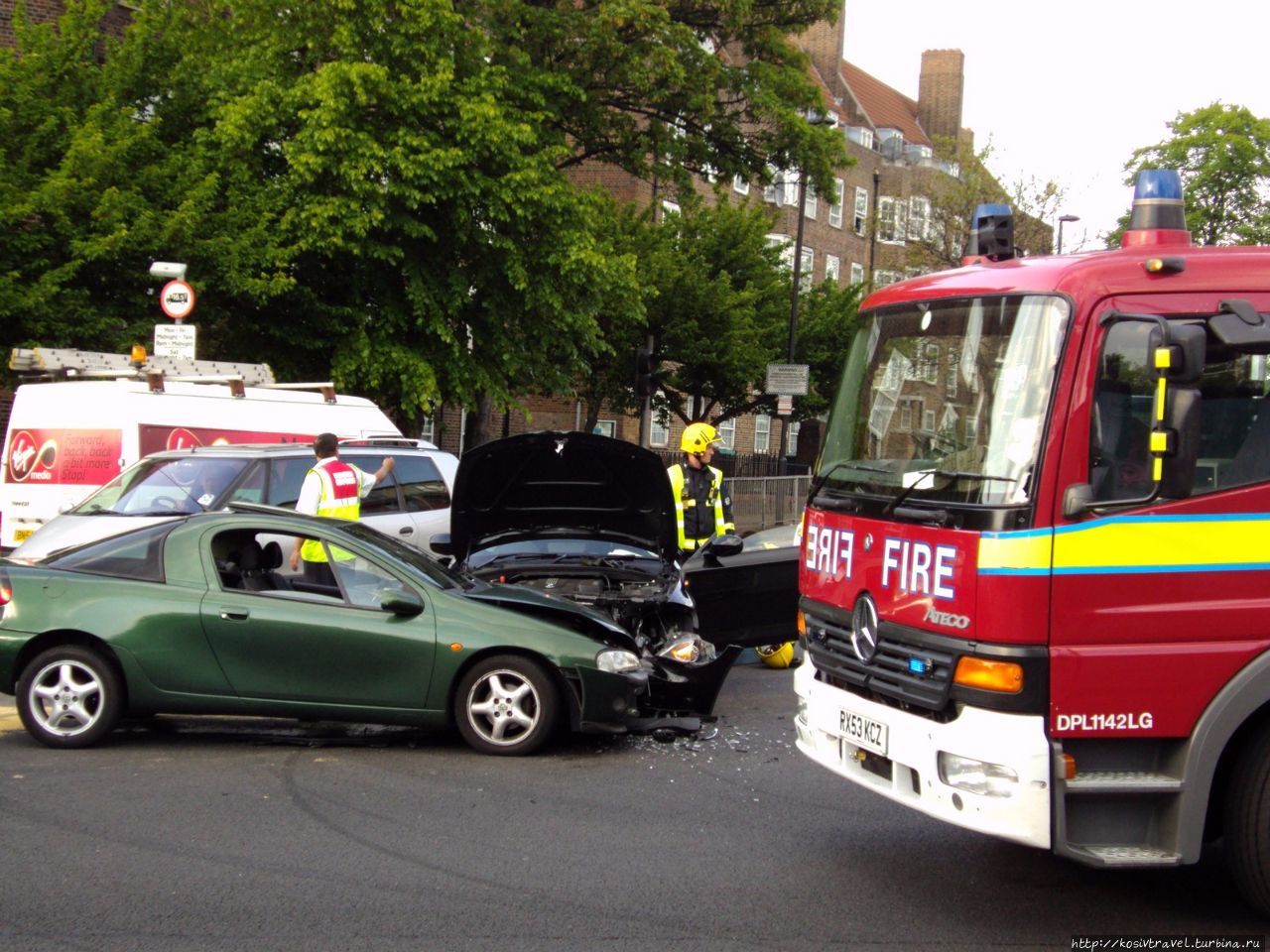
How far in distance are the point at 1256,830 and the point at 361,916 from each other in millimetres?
3244

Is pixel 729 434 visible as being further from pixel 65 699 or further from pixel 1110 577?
pixel 1110 577

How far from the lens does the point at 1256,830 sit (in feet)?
15.4

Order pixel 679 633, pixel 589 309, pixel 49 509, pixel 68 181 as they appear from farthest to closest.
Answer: pixel 589 309 < pixel 68 181 < pixel 49 509 < pixel 679 633

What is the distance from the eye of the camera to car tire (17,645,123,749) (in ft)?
24.7

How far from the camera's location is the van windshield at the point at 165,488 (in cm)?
1075

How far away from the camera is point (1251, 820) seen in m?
4.71

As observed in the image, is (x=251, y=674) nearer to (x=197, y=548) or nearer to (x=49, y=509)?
(x=197, y=548)

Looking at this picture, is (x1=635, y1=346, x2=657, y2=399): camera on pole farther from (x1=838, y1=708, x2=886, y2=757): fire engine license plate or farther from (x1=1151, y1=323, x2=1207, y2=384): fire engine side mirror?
(x1=1151, y1=323, x2=1207, y2=384): fire engine side mirror

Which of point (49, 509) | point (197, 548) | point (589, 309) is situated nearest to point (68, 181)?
point (49, 509)

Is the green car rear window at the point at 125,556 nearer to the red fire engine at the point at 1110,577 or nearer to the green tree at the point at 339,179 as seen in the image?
the red fire engine at the point at 1110,577

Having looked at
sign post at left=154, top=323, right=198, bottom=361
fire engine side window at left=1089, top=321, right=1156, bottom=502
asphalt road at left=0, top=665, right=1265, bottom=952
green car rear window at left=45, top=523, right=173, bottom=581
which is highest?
sign post at left=154, top=323, right=198, bottom=361

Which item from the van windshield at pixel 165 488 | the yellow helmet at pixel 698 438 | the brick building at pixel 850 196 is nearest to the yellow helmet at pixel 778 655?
the yellow helmet at pixel 698 438

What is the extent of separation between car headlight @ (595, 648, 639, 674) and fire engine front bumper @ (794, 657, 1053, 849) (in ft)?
7.60

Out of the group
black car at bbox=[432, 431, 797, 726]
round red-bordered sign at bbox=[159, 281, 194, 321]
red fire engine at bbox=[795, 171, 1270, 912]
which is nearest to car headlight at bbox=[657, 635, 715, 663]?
black car at bbox=[432, 431, 797, 726]
